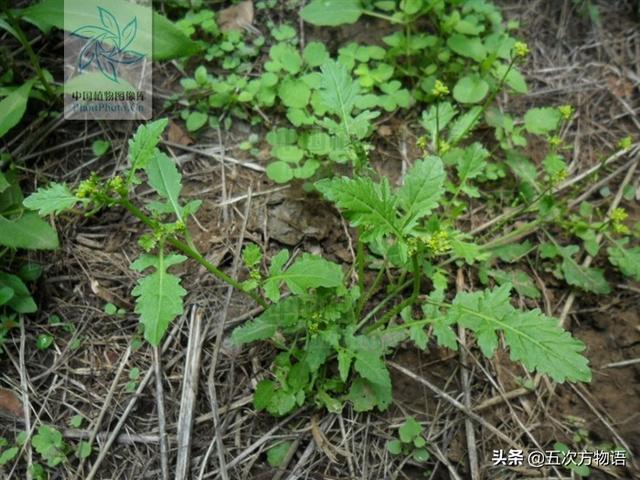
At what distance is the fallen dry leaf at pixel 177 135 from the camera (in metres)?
2.80

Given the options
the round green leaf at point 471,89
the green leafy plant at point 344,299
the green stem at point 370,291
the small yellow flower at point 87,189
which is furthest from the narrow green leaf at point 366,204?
the round green leaf at point 471,89

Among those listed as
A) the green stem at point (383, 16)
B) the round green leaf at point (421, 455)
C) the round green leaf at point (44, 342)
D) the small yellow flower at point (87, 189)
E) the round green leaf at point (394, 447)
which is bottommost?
the round green leaf at point (421, 455)

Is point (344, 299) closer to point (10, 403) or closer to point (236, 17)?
point (10, 403)

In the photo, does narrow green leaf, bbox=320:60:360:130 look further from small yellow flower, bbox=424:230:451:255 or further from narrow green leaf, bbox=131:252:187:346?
narrow green leaf, bbox=131:252:187:346

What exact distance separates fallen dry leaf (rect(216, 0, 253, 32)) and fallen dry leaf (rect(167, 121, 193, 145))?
68 centimetres

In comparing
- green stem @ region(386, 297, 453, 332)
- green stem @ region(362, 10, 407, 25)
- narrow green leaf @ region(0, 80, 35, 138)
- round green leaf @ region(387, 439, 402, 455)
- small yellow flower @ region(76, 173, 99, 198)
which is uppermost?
green stem @ region(362, 10, 407, 25)

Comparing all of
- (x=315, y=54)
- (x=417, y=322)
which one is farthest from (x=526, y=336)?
(x=315, y=54)

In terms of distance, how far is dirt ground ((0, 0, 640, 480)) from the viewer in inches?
84.7

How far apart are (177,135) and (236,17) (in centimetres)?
83

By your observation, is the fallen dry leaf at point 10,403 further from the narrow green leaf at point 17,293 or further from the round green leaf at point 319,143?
the round green leaf at point 319,143

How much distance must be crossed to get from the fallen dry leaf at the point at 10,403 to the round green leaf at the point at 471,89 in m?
2.50

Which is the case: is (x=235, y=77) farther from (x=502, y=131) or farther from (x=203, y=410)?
(x=203, y=410)

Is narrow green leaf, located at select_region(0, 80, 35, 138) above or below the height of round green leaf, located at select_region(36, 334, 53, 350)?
above

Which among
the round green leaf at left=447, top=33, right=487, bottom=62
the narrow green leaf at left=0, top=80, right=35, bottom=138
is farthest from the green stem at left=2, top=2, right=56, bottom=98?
the round green leaf at left=447, top=33, right=487, bottom=62
